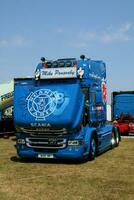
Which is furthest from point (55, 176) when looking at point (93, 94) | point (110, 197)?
point (93, 94)

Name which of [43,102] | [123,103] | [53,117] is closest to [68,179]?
[53,117]

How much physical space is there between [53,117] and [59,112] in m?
0.26

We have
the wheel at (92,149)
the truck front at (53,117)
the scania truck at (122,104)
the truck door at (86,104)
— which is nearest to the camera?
the truck front at (53,117)

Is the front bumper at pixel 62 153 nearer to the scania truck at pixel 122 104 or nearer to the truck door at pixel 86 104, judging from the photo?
the truck door at pixel 86 104

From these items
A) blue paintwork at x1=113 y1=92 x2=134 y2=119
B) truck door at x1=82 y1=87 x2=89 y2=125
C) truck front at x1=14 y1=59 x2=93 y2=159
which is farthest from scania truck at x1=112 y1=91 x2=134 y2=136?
truck front at x1=14 y1=59 x2=93 y2=159

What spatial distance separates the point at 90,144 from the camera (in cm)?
1669

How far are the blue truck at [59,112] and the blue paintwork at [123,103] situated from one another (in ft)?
54.8

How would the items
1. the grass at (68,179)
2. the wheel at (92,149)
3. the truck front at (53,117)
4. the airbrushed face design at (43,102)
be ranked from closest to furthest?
the grass at (68,179)
the truck front at (53,117)
the airbrushed face design at (43,102)
the wheel at (92,149)

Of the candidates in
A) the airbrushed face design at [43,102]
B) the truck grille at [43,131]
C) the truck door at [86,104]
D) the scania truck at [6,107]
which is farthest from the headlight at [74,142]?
the scania truck at [6,107]

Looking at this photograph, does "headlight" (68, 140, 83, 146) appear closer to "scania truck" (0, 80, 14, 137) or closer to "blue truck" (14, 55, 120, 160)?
"blue truck" (14, 55, 120, 160)

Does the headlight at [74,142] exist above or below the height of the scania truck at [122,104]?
below

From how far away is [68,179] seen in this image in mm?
12734

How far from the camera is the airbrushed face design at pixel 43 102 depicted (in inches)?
619

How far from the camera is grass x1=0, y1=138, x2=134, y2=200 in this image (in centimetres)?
1060
